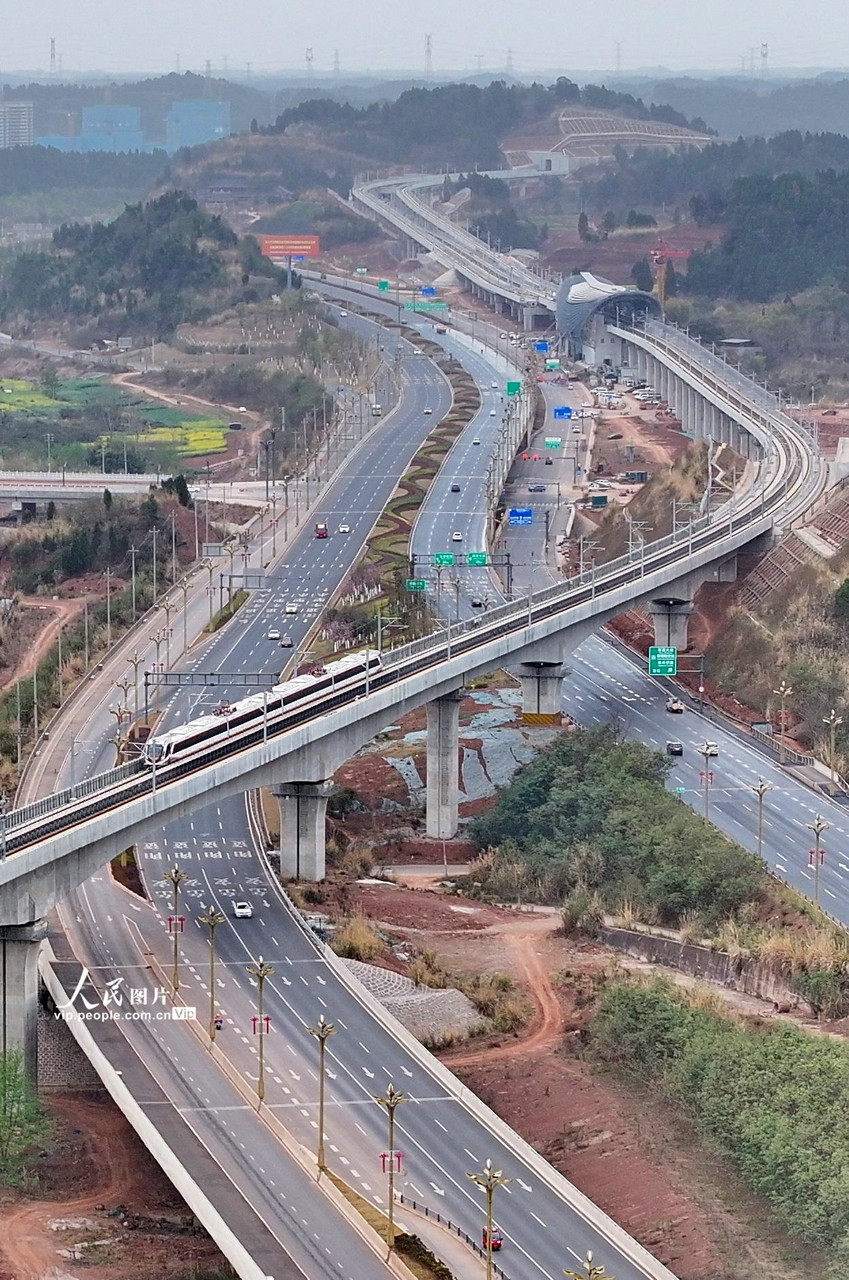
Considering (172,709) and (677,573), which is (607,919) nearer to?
(172,709)

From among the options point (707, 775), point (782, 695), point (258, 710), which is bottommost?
point (707, 775)

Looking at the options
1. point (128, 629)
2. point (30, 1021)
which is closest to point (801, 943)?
point (30, 1021)

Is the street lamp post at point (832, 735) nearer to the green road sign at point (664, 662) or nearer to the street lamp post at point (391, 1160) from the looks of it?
the green road sign at point (664, 662)

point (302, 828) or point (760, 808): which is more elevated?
point (760, 808)

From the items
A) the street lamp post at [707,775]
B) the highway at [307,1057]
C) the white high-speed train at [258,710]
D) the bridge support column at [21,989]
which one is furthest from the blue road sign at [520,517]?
the bridge support column at [21,989]

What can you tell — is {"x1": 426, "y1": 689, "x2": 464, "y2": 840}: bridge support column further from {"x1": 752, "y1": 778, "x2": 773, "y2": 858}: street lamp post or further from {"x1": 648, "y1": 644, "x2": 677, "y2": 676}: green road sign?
{"x1": 648, "y1": 644, "x2": 677, "y2": 676}: green road sign

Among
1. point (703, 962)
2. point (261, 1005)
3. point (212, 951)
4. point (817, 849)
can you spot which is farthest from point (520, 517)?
point (261, 1005)

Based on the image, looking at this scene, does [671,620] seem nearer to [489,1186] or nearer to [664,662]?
Answer: [664,662]
